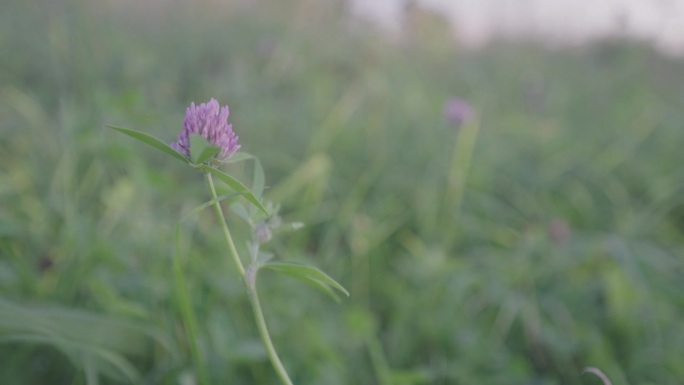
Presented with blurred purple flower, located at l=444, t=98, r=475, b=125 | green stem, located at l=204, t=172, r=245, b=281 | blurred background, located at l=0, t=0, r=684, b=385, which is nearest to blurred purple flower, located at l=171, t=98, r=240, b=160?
green stem, located at l=204, t=172, r=245, b=281

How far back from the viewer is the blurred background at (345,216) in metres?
1.03

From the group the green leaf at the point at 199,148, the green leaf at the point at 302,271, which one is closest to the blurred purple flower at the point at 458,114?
the green leaf at the point at 302,271

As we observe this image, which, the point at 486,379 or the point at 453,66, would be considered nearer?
the point at 486,379

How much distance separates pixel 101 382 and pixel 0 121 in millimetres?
1384

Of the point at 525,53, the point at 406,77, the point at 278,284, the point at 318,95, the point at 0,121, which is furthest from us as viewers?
the point at 525,53

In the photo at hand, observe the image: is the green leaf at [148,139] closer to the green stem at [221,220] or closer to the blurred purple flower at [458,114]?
the green stem at [221,220]

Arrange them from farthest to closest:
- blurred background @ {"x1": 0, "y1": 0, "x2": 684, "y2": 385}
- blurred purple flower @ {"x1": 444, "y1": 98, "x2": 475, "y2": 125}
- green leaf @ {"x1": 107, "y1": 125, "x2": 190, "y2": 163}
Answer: blurred purple flower @ {"x1": 444, "y1": 98, "x2": 475, "y2": 125}, blurred background @ {"x1": 0, "y1": 0, "x2": 684, "y2": 385}, green leaf @ {"x1": 107, "y1": 125, "x2": 190, "y2": 163}

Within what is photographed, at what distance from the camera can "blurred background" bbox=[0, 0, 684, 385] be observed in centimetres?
103

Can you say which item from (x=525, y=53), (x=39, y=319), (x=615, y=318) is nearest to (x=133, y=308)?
(x=39, y=319)

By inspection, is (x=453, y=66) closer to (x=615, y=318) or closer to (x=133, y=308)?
(x=615, y=318)

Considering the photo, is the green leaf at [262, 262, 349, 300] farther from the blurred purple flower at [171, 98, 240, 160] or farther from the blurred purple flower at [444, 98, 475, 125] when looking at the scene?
the blurred purple flower at [444, 98, 475, 125]

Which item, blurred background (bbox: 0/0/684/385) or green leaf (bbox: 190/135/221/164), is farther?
blurred background (bbox: 0/0/684/385)

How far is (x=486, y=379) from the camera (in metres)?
1.11

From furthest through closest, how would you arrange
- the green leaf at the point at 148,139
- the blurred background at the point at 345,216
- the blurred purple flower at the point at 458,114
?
1. the blurred purple flower at the point at 458,114
2. the blurred background at the point at 345,216
3. the green leaf at the point at 148,139
